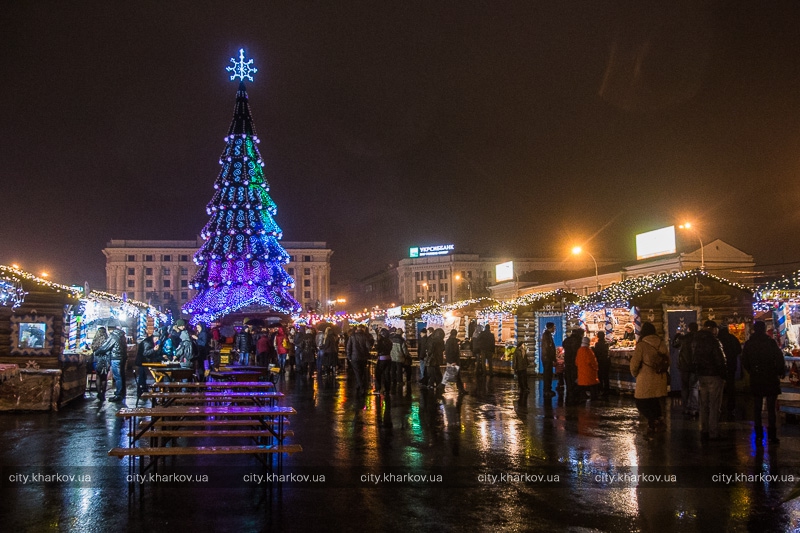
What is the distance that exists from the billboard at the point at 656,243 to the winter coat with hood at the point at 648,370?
52.9m

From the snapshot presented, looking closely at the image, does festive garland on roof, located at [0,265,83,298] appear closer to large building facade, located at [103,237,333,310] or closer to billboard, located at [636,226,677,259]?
billboard, located at [636,226,677,259]

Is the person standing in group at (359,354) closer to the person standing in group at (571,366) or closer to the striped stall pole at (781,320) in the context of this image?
the person standing in group at (571,366)

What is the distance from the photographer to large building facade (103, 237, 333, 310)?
4719 inches

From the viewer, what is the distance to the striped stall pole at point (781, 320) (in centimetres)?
2195

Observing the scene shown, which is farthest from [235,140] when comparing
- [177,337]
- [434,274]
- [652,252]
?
[434,274]

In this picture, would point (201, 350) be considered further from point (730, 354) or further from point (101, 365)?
point (730, 354)

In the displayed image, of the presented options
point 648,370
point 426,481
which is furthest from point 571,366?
point 426,481

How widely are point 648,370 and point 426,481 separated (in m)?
4.74

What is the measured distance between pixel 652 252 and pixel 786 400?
174 feet

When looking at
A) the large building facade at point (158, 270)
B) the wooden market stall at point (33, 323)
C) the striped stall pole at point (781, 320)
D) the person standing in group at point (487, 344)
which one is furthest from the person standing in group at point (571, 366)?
the large building facade at point (158, 270)

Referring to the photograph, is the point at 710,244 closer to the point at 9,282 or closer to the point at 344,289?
the point at 9,282

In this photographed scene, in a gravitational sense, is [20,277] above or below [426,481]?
above

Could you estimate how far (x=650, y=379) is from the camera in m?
10.5

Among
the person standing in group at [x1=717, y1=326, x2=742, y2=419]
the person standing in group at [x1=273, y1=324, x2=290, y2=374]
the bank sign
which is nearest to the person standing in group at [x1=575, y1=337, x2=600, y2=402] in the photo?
the person standing in group at [x1=717, y1=326, x2=742, y2=419]
